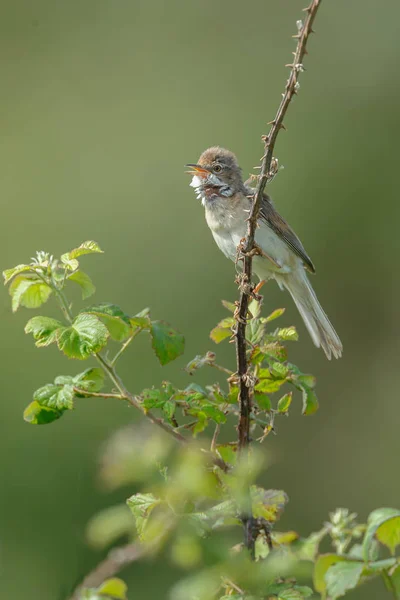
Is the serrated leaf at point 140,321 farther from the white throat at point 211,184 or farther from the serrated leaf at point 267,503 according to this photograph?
the white throat at point 211,184

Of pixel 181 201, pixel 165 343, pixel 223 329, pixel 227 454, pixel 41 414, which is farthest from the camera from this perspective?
pixel 181 201

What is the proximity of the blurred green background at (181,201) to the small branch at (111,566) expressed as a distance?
462 centimetres

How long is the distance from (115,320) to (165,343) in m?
0.20

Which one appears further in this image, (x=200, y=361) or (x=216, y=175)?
(x=216, y=175)

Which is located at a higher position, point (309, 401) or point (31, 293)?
point (31, 293)

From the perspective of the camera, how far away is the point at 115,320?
2.23 meters

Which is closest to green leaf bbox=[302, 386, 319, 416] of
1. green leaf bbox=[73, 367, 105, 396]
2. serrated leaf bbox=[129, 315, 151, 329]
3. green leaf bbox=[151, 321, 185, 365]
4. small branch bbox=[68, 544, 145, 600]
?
green leaf bbox=[151, 321, 185, 365]

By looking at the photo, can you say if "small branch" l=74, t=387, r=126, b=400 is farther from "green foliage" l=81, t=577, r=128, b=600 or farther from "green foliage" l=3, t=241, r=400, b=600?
"green foliage" l=81, t=577, r=128, b=600

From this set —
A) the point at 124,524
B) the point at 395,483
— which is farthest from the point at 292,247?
the point at 395,483

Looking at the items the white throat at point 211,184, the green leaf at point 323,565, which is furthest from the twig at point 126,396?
the white throat at point 211,184

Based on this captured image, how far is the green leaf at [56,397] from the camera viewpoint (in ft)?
6.72

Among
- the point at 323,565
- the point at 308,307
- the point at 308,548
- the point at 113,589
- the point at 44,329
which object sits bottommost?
the point at 308,307

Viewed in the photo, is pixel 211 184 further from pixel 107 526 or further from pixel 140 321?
pixel 107 526

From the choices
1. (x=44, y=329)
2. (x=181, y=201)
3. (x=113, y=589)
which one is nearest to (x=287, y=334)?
(x=44, y=329)
